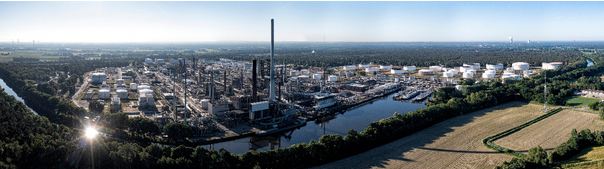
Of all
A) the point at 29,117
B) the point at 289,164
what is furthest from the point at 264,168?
the point at 29,117

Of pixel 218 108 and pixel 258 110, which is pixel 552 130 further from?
pixel 218 108

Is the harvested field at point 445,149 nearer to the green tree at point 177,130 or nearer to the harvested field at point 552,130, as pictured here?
the harvested field at point 552,130

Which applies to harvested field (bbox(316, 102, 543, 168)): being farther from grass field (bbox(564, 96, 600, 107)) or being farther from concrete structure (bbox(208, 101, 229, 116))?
concrete structure (bbox(208, 101, 229, 116))

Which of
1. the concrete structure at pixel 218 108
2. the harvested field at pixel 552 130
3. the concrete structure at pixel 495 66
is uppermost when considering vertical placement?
the concrete structure at pixel 495 66

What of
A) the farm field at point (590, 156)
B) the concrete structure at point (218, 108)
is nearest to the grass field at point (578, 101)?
the farm field at point (590, 156)

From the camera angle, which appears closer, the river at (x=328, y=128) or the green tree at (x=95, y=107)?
the river at (x=328, y=128)

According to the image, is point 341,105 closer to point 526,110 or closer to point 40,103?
point 526,110

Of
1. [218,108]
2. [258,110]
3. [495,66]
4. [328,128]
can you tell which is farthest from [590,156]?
[495,66]
